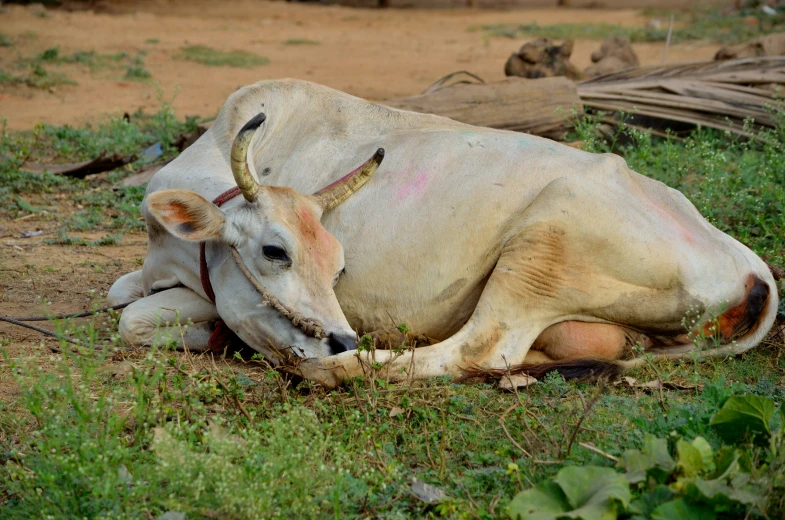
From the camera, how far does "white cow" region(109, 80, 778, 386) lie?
13.0 ft

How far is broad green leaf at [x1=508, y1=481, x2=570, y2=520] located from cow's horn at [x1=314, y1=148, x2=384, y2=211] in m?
1.87

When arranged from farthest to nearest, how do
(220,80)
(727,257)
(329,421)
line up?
(220,80)
(727,257)
(329,421)

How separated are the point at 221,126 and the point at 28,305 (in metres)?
1.29

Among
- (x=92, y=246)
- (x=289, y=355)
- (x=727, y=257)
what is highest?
(x=727, y=257)

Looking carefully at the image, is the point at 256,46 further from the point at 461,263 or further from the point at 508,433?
the point at 508,433

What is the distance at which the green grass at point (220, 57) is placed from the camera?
1145 cm

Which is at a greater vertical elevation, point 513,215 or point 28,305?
point 513,215

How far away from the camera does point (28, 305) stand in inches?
191

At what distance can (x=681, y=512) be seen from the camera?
2613 mm

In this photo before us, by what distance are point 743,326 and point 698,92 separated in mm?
3580

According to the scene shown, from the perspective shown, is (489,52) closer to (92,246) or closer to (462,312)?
(92,246)

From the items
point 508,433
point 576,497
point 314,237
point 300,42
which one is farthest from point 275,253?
point 300,42

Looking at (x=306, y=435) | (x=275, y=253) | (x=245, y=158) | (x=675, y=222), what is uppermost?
(x=245, y=158)

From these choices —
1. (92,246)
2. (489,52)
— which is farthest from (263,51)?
(92,246)
